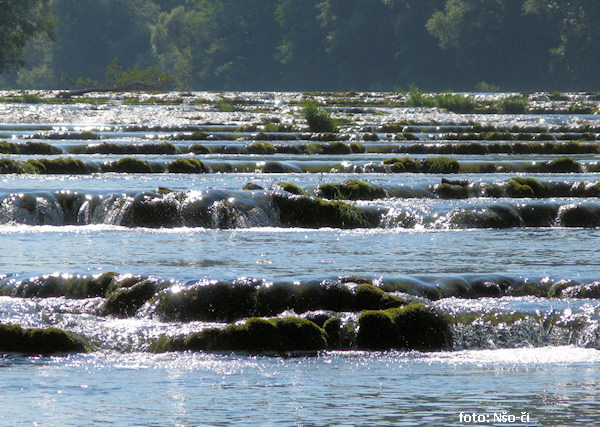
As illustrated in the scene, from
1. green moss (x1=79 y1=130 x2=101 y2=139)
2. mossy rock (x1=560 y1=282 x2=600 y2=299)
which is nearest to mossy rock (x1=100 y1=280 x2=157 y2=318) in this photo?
mossy rock (x1=560 y1=282 x2=600 y2=299)

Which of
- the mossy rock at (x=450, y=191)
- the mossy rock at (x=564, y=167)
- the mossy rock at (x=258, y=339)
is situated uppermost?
the mossy rock at (x=564, y=167)

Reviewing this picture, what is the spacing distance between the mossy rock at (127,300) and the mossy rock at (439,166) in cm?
1427

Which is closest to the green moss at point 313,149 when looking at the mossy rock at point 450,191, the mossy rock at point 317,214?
the mossy rock at point 450,191

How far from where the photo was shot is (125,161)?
23.5 metres

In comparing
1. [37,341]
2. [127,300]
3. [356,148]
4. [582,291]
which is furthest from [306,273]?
[356,148]

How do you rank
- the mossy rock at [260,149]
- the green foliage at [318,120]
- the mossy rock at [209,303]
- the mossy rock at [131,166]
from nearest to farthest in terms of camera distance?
the mossy rock at [209,303] → the mossy rock at [131,166] → the mossy rock at [260,149] → the green foliage at [318,120]

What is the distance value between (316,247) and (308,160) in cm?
1165

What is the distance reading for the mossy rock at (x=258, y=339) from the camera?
29.5 ft

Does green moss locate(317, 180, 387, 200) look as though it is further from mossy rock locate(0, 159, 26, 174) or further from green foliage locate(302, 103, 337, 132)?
green foliage locate(302, 103, 337, 132)

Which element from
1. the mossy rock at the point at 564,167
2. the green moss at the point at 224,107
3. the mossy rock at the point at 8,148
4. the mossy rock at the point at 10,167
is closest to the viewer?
the mossy rock at the point at 10,167

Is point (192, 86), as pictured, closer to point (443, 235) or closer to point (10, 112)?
point (10, 112)

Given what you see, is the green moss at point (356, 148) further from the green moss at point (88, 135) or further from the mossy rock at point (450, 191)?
the mossy rock at point (450, 191)

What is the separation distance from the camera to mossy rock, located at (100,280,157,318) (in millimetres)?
10195

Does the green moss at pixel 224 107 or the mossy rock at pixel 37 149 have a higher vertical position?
the green moss at pixel 224 107
